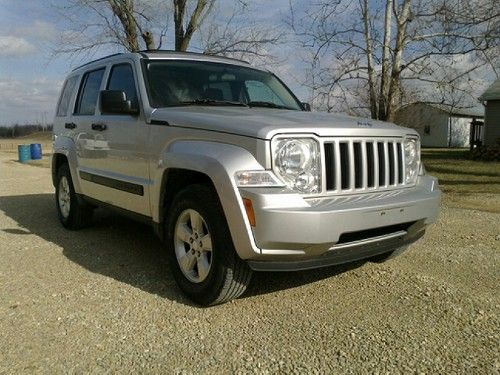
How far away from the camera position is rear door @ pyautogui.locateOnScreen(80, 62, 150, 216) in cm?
420

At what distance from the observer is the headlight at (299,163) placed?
122 inches

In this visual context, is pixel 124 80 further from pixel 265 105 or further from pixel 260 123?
pixel 260 123

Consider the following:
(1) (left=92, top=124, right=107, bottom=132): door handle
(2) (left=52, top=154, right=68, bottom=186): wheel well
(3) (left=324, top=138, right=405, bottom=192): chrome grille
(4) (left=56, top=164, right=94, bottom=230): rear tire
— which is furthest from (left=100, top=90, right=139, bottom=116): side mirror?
(2) (left=52, top=154, right=68, bottom=186): wheel well

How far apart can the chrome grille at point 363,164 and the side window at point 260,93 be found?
60.2 inches

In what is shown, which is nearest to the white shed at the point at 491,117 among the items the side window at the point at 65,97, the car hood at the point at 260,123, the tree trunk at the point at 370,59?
the tree trunk at the point at 370,59

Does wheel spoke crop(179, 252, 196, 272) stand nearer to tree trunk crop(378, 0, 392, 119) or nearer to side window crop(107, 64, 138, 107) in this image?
side window crop(107, 64, 138, 107)

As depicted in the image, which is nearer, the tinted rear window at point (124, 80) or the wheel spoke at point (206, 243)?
the wheel spoke at point (206, 243)

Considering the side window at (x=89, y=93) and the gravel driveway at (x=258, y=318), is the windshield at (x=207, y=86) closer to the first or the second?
the side window at (x=89, y=93)

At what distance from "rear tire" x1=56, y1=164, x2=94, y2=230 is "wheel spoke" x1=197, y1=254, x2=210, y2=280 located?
2.80 m

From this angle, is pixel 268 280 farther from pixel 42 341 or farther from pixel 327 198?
pixel 42 341

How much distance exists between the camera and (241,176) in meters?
3.05

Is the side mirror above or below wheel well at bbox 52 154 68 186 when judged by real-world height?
above

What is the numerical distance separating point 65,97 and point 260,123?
13.7 ft

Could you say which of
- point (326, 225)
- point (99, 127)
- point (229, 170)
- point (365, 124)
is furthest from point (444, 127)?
point (229, 170)
